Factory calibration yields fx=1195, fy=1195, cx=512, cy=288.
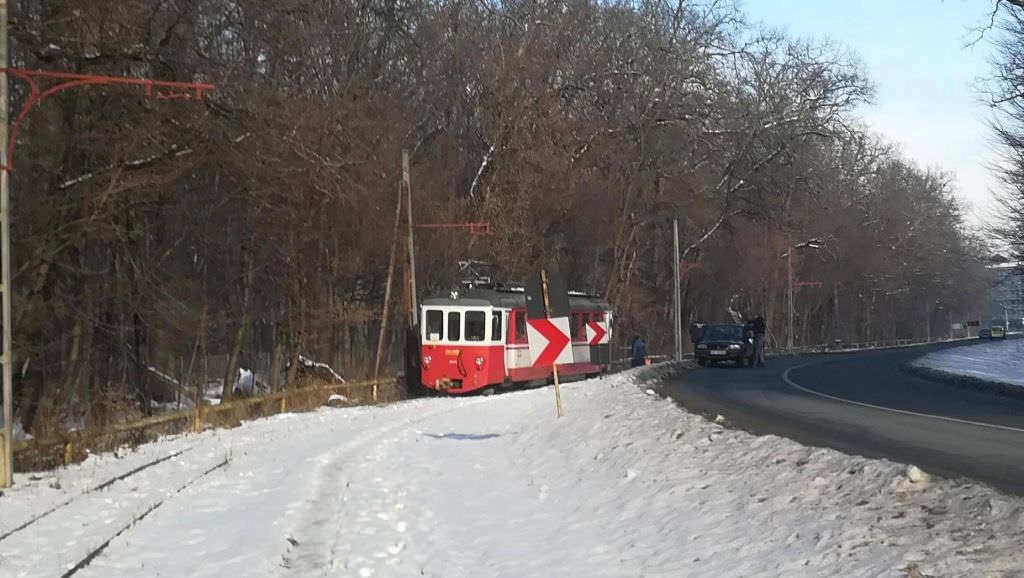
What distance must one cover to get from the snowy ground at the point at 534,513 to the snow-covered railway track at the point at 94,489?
79 mm

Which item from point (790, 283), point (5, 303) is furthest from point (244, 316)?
point (790, 283)

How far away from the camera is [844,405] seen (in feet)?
80.2

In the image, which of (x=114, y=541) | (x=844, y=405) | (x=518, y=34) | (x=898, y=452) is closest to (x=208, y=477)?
(x=114, y=541)

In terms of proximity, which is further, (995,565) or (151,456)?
(151,456)

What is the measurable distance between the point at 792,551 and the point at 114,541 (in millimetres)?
6026

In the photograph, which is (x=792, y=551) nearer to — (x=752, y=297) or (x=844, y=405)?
(x=844, y=405)

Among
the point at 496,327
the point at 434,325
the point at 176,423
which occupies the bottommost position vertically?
the point at 176,423

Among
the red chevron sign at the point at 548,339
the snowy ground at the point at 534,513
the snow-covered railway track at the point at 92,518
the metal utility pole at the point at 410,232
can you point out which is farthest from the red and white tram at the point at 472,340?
the snow-covered railway track at the point at 92,518

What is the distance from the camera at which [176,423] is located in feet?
81.9

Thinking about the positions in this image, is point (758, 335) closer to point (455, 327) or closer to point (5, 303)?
point (455, 327)

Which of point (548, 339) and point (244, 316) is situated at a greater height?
point (244, 316)

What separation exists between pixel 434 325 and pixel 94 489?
74.8ft

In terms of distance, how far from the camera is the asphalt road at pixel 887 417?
45.2 feet

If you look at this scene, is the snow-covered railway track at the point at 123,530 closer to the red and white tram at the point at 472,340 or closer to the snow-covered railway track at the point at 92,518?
the snow-covered railway track at the point at 92,518
